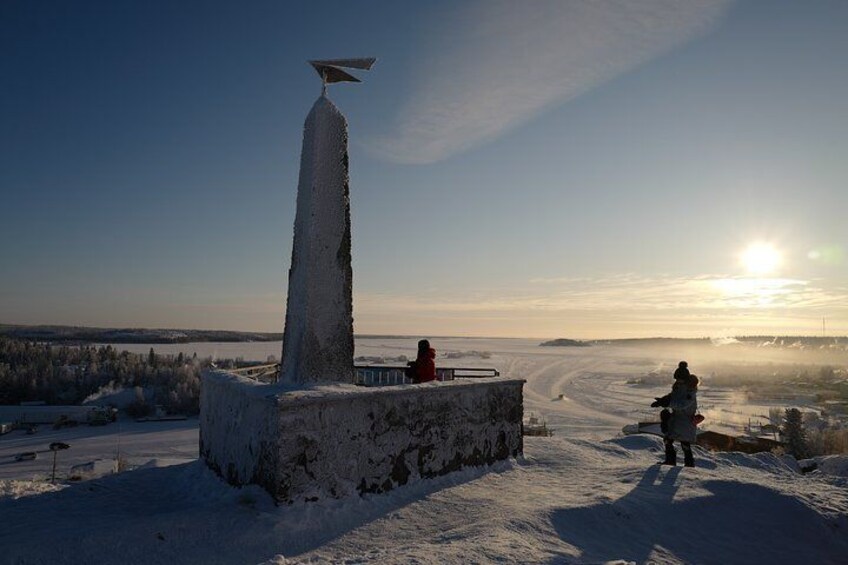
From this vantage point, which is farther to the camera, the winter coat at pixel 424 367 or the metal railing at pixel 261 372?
the metal railing at pixel 261 372

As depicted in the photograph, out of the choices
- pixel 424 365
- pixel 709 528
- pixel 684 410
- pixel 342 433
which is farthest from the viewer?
pixel 684 410

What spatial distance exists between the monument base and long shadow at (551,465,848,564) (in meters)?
1.97

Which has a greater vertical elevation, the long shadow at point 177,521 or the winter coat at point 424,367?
the winter coat at point 424,367

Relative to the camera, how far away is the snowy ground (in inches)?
169

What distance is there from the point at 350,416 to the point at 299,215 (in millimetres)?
2910

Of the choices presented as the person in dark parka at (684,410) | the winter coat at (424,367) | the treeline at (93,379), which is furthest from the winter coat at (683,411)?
the treeline at (93,379)

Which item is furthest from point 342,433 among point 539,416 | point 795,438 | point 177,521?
point 539,416

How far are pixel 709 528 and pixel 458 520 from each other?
111 inches

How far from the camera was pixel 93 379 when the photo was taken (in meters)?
51.6

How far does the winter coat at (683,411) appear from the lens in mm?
8328

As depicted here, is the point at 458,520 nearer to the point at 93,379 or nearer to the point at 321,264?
the point at 321,264

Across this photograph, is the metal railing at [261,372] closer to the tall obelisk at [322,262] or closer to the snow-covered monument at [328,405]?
the snow-covered monument at [328,405]

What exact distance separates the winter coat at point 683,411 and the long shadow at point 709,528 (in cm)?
181

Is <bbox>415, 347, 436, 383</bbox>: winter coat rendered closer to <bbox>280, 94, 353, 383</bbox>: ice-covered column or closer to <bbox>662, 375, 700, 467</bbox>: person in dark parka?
<bbox>280, 94, 353, 383</bbox>: ice-covered column
